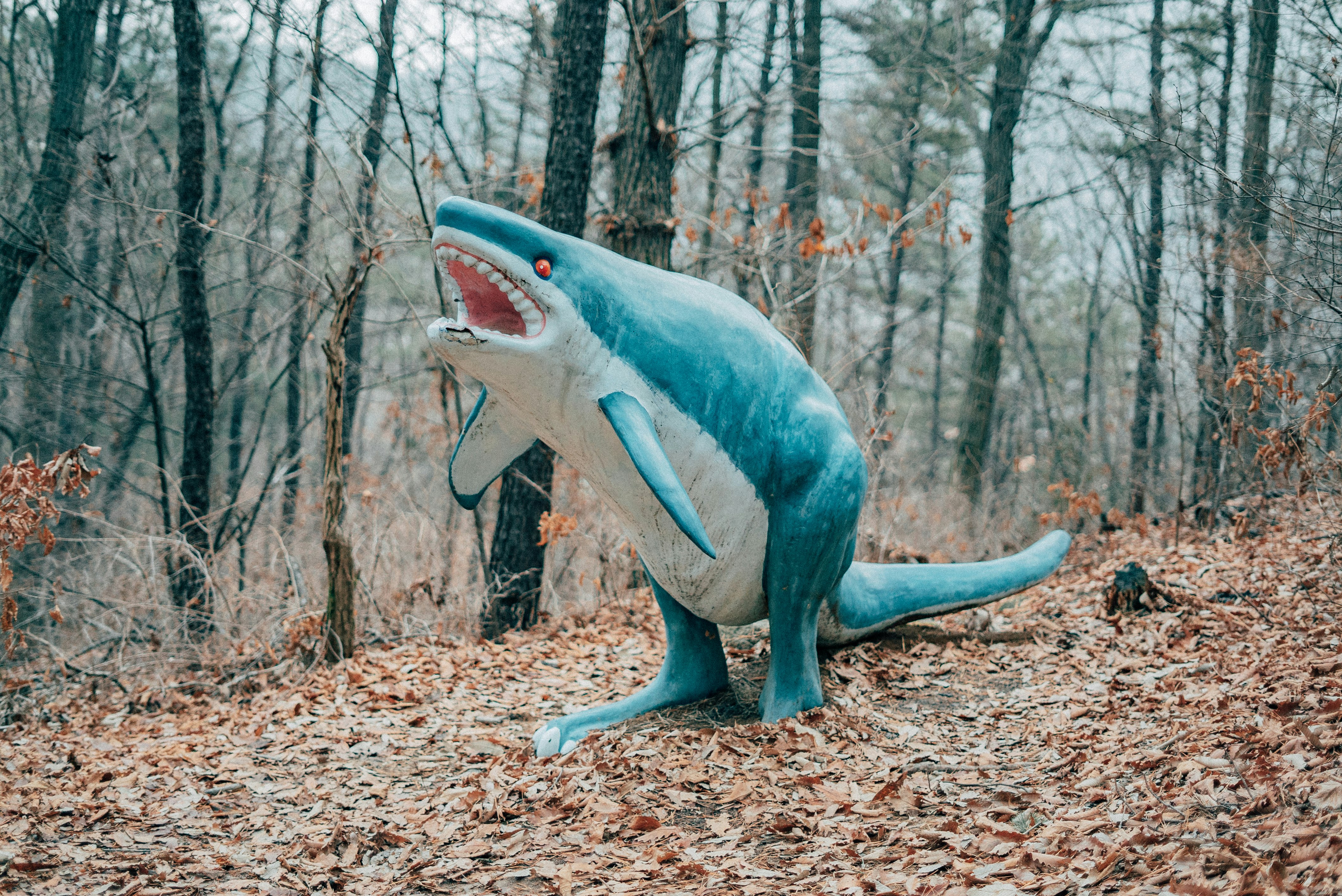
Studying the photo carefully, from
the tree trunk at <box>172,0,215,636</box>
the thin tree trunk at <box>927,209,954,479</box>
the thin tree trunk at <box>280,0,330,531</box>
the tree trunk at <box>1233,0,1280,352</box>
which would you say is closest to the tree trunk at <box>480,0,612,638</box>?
the thin tree trunk at <box>280,0,330,531</box>

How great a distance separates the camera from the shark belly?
2.88 meters

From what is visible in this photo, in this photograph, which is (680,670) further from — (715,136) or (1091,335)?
(1091,335)

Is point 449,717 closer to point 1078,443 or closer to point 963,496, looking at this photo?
point 963,496

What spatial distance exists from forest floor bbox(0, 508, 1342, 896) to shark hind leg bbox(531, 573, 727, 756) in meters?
0.11

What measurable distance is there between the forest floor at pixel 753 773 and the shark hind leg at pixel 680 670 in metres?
0.11

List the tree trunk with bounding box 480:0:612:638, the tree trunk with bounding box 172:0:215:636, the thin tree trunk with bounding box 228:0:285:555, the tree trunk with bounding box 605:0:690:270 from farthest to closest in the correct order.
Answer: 1. the thin tree trunk with bounding box 228:0:285:555
2. the tree trunk with bounding box 172:0:215:636
3. the tree trunk with bounding box 605:0:690:270
4. the tree trunk with bounding box 480:0:612:638

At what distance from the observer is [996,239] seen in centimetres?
1000

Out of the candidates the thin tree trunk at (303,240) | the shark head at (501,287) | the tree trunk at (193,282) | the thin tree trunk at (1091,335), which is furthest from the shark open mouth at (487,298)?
the thin tree trunk at (1091,335)

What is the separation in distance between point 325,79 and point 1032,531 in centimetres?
716

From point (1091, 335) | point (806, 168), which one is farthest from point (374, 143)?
point (1091, 335)

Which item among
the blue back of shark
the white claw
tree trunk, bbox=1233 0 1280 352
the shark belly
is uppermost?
tree trunk, bbox=1233 0 1280 352

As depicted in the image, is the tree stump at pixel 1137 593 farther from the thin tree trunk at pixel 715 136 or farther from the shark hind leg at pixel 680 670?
the thin tree trunk at pixel 715 136

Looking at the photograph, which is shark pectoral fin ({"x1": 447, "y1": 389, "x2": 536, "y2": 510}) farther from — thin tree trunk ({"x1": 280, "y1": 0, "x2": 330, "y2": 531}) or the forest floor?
thin tree trunk ({"x1": 280, "y1": 0, "x2": 330, "y2": 531})

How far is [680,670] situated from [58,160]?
596 cm
